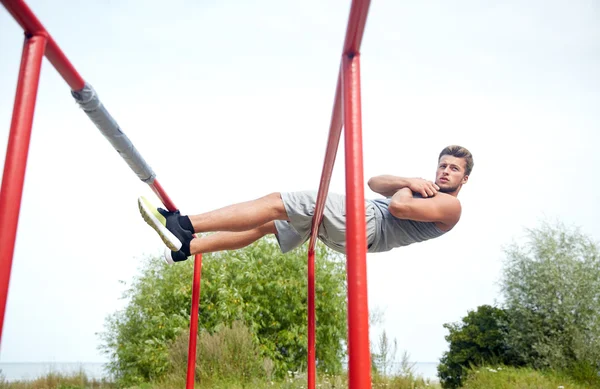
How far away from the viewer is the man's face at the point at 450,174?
2424 millimetres

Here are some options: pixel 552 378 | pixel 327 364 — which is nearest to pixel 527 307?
pixel 552 378

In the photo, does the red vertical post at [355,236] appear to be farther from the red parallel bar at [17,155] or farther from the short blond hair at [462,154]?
the short blond hair at [462,154]

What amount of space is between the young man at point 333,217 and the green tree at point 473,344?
689cm

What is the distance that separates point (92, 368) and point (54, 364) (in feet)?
2.59

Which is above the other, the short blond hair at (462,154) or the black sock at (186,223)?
the short blond hair at (462,154)

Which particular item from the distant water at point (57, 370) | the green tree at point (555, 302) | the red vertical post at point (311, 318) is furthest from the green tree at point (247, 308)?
the red vertical post at point (311, 318)

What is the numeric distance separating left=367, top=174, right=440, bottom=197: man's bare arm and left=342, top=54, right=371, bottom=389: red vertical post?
1071mm

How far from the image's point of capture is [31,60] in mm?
1189

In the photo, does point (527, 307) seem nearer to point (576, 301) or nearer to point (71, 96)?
point (576, 301)

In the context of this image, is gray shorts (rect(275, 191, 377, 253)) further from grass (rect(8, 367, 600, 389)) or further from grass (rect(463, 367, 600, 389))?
grass (rect(463, 367, 600, 389))

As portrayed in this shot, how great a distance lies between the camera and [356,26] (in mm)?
1150

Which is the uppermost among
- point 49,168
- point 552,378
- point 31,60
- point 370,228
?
point 49,168

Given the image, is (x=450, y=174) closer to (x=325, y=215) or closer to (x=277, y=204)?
(x=325, y=215)

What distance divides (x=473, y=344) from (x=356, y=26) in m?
8.83
